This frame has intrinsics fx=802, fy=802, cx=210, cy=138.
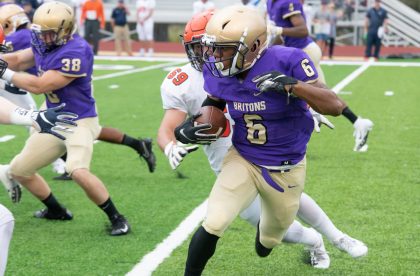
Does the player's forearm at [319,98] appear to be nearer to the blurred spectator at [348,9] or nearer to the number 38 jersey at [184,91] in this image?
the number 38 jersey at [184,91]

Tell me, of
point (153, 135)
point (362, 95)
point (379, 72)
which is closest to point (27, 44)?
point (153, 135)

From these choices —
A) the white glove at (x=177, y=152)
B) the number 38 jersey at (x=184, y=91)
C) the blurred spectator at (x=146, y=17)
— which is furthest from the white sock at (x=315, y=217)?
the blurred spectator at (x=146, y=17)

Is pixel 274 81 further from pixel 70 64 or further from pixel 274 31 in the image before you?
pixel 274 31

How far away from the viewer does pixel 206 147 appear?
470 centimetres

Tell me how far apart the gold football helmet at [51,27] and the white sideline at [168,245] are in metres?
1.53

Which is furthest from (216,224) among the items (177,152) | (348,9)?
(348,9)

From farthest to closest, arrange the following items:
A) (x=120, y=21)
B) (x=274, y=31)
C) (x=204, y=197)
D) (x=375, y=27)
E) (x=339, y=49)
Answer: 1. (x=339, y=49)
2. (x=120, y=21)
3. (x=375, y=27)
4. (x=274, y=31)
5. (x=204, y=197)

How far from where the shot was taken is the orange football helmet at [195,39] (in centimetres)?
427

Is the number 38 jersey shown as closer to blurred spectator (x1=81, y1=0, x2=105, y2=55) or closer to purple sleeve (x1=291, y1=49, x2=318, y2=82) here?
purple sleeve (x1=291, y1=49, x2=318, y2=82)

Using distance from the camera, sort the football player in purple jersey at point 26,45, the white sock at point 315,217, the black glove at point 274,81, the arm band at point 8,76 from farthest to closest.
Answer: the football player in purple jersey at point 26,45, the arm band at point 8,76, the white sock at point 315,217, the black glove at point 274,81

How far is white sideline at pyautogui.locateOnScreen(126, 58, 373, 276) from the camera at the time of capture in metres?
4.64

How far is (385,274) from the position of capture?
181 inches

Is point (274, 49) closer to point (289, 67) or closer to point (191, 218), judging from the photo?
point (289, 67)

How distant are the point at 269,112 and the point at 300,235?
0.94m
